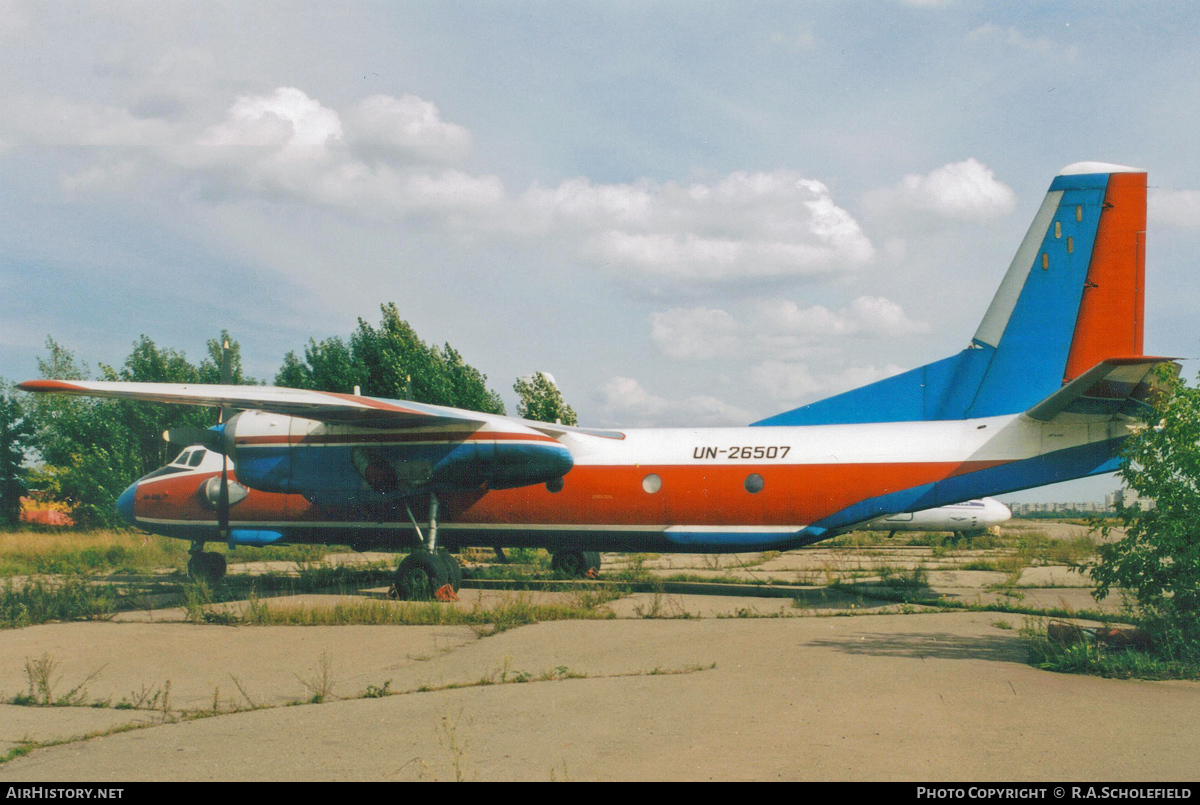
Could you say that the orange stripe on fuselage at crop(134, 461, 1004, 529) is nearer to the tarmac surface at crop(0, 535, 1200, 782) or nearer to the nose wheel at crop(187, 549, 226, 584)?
the nose wheel at crop(187, 549, 226, 584)

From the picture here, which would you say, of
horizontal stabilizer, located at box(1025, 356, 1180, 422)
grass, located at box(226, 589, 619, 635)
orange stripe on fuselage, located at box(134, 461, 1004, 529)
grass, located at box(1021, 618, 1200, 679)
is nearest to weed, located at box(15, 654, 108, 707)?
grass, located at box(226, 589, 619, 635)

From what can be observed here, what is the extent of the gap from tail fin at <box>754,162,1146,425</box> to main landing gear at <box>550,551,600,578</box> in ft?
23.2

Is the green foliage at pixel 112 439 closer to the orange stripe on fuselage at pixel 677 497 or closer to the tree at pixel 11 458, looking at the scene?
the tree at pixel 11 458

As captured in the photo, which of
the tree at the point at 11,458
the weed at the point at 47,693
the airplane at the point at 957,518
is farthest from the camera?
the tree at the point at 11,458

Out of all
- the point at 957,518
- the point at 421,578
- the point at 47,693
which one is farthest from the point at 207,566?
the point at 957,518

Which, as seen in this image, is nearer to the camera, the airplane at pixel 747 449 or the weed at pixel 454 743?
the weed at pixel 454 743

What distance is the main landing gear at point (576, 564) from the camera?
56.7 ft

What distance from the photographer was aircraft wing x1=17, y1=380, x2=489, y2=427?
11.5m

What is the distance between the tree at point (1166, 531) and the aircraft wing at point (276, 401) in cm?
956

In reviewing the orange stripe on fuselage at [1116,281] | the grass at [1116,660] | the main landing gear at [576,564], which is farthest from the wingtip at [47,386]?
the orange stripe on fuselage at [1116,281]

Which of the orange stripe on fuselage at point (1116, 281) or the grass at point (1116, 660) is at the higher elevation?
the orange stripe on fuselage at point (1116, 281)
